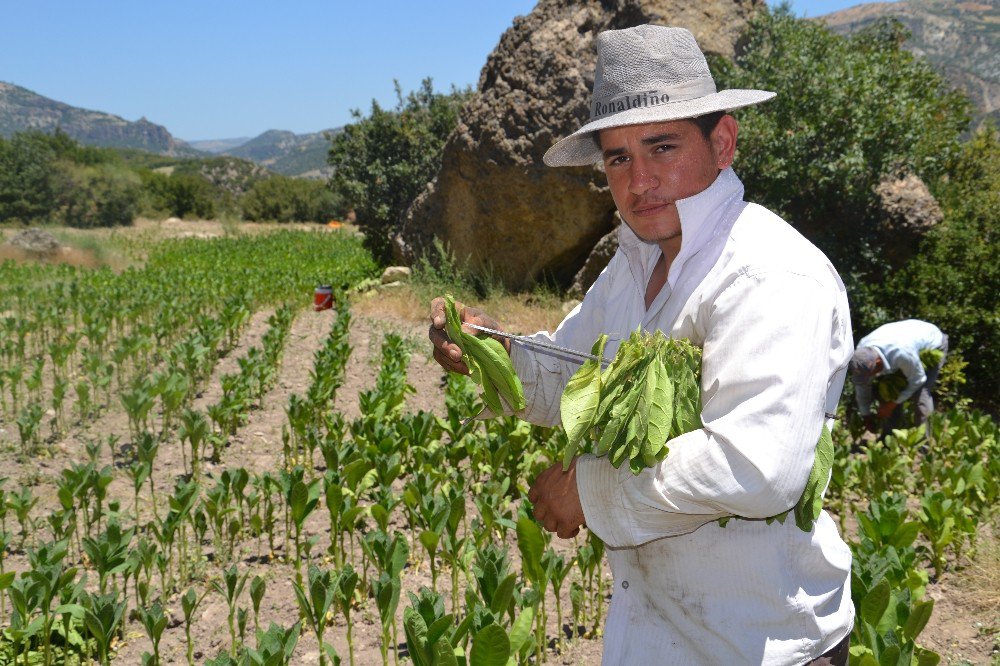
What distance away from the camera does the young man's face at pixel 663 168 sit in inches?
74.7

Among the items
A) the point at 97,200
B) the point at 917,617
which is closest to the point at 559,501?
the point at 917,617

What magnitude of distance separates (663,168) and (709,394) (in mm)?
601

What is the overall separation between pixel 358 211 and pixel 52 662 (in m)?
13.8

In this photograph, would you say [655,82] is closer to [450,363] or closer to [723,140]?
[723,140]

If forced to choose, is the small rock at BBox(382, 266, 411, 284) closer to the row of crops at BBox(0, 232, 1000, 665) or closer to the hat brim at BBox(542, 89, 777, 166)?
the row of crops at BBox(0, 232, 1000, 665)

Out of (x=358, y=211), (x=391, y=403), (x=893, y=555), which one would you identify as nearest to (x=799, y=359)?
(x=893, y=555)

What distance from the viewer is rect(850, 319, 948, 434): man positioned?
6.89m

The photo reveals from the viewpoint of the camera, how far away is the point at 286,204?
159 ft

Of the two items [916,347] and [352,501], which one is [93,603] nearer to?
[352,501]

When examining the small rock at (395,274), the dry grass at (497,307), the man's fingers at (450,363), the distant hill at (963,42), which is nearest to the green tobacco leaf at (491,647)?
the man's fingers at (450,363)

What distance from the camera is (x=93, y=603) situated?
322 centimetres

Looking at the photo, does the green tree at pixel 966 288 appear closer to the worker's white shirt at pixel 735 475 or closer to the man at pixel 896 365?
the man at pixel 896 365

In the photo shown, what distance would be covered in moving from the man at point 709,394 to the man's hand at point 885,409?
5865mm

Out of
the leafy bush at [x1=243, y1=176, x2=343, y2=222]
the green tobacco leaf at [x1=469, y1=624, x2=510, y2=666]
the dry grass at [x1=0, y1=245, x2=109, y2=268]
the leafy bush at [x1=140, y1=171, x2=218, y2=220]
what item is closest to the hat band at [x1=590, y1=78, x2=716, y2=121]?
the green tobacco leaf at [x1=469, y1=624, x2=510, y2=666]
